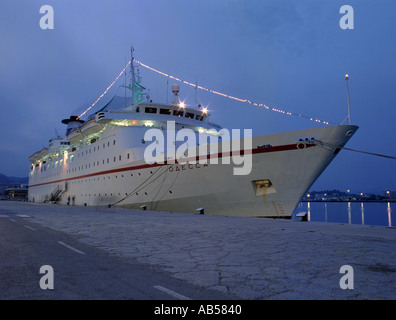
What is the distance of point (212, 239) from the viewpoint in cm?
728

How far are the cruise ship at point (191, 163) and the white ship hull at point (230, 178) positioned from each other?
0.12 feet

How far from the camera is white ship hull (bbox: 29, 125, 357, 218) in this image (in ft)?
42.6

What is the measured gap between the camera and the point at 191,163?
15.8 m

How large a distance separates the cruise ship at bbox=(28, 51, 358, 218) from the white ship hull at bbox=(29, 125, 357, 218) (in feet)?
0.12

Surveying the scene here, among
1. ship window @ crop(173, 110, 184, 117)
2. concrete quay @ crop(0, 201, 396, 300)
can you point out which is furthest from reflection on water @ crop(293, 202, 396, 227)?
concrete quay @ crop(0, 201, 396, 300)

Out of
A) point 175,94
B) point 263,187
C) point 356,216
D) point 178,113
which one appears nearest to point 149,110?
point 178,113

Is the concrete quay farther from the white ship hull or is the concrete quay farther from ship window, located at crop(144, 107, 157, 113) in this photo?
ship window, located at crop(144, 107, 157, 113)

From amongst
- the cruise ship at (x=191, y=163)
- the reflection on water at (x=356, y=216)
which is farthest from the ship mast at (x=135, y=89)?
the reflection on water at (x=356, y=216)

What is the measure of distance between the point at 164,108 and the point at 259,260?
1925 cm

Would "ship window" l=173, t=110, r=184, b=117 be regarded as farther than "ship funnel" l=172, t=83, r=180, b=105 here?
No

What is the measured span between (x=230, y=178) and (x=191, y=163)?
98.1 inches

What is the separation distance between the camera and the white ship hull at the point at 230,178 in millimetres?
12992
